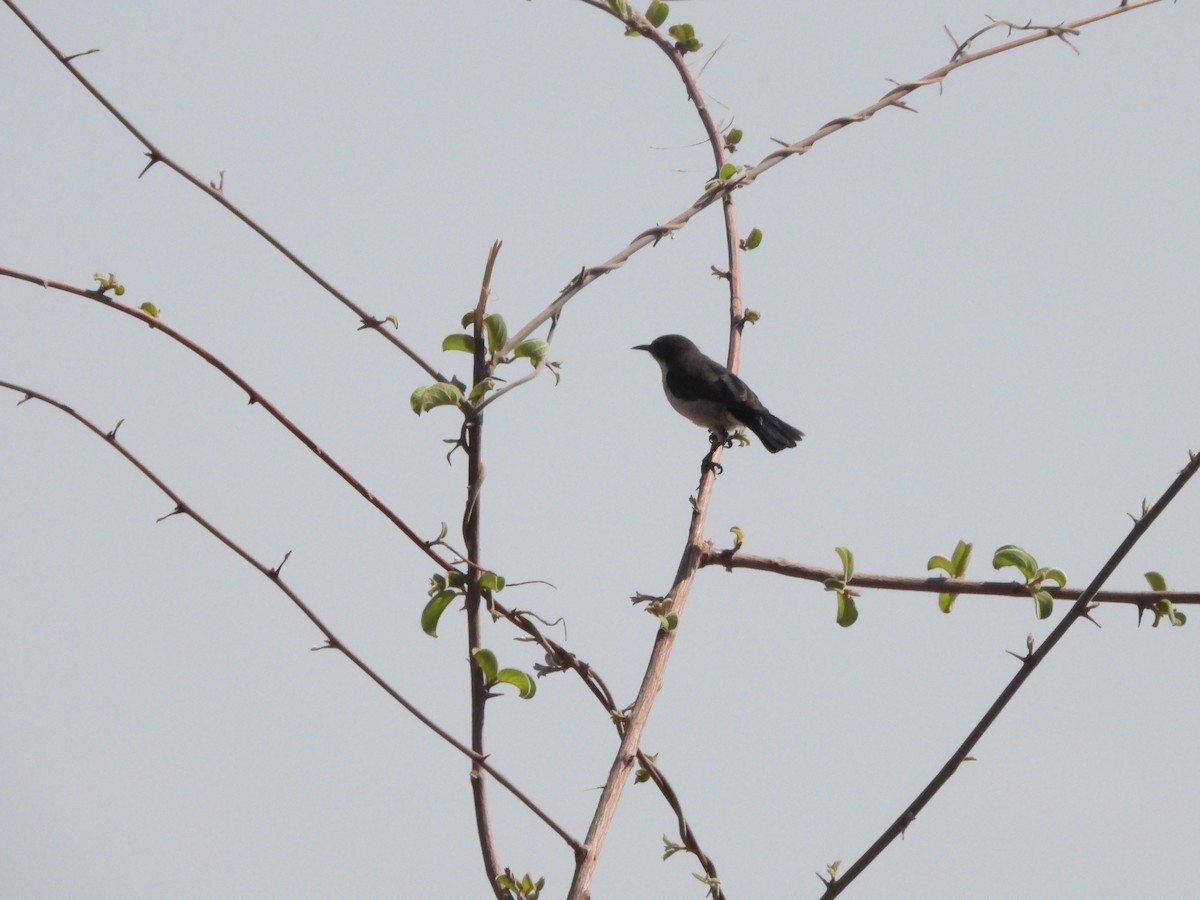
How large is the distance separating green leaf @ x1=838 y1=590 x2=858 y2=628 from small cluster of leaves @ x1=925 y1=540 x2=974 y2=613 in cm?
16

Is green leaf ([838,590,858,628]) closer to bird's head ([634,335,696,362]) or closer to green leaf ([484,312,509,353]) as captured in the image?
green leaf ([484,312,509,353])

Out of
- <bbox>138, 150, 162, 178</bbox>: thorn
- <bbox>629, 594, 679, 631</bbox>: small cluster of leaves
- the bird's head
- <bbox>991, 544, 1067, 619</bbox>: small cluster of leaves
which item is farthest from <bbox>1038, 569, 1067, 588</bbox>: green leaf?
the bird's head

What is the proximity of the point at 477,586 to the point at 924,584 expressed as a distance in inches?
36.8

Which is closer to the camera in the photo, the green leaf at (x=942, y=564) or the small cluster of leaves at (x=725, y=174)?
the green leaf at (x=942, y=564)

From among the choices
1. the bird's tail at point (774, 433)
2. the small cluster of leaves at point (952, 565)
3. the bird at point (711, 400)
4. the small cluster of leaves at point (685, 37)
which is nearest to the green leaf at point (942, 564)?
the small cluster of leaves at point (952, 565)

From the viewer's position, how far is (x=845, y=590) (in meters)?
2.53

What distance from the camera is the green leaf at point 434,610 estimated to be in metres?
2.16

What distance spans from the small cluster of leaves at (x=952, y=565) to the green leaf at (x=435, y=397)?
107 cm

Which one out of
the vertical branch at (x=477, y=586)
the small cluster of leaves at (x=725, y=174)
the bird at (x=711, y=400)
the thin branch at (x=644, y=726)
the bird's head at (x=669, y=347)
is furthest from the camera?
the bird's head at (x=669, y=347)

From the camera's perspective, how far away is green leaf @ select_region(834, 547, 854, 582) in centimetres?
253

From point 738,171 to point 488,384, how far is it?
1.29 metres

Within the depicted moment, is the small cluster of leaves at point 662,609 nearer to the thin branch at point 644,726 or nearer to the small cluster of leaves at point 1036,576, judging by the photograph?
the thin branch at point 644,726

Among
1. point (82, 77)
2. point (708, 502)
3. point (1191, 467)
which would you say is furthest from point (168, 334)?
point (1191, 467)

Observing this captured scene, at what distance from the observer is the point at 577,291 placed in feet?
7.13
